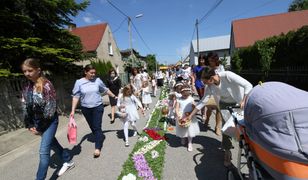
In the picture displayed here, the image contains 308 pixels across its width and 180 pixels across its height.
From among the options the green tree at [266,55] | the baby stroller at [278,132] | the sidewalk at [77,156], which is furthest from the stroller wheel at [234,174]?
the green tree at [266,55]

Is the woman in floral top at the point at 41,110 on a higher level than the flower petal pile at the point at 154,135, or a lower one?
higher

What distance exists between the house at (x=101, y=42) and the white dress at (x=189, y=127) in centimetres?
2181

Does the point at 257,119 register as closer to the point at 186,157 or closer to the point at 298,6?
the point at 186,157

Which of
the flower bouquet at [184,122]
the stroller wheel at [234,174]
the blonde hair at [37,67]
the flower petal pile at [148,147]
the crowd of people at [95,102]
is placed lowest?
the flower petal pile at [148,147]

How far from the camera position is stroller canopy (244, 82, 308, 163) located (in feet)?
6.10

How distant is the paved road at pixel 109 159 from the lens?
164 inches

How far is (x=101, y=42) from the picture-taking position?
1080 inches

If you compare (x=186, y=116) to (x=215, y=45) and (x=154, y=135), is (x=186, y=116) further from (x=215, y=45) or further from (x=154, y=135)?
(x=215, y=45)

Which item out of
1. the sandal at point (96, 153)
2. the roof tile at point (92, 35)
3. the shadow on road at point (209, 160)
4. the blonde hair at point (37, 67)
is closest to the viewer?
the blonde hair at point (37, 67)

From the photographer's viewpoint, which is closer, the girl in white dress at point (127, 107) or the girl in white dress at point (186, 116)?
the girl in white dress at point (186, 116)

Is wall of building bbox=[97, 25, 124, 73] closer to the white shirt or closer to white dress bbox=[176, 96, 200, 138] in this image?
white dress bbox=[176, 96, 200, 138]

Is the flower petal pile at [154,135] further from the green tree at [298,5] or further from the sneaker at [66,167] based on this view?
the green tree at [298,5]

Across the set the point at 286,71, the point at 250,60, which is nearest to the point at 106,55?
the point at 250,60

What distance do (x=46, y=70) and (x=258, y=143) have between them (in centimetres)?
1024
